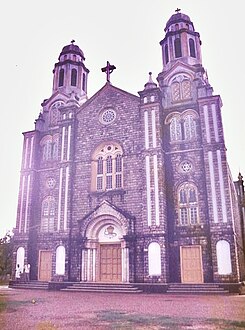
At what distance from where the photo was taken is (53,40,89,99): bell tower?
3042 centimetres

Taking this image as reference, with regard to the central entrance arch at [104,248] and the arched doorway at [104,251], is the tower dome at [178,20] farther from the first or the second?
the arched doorway at [104,251]

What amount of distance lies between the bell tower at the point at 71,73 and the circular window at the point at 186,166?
42.3 feet

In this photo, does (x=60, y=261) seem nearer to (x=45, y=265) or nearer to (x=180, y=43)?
(x=45, y=265)

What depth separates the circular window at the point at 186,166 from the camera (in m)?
22.0

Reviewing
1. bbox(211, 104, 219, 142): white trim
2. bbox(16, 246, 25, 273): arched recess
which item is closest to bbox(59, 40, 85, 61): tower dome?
bbox(211, 104, 219, 142): white trim

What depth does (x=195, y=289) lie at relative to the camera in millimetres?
18562

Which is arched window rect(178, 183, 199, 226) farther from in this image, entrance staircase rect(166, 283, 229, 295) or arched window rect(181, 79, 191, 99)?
arched window rect(181, 79, 191, 99)

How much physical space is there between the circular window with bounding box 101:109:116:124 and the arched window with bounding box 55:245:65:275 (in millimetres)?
9876

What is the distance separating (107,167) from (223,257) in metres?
10.1

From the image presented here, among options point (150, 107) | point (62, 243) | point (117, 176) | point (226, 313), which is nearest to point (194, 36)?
point (150, 107)

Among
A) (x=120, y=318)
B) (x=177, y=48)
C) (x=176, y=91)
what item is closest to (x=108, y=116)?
(x=176, y=91)

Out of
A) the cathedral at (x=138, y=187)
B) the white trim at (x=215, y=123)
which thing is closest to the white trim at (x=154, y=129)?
the cathedral at (x=138, y=187)

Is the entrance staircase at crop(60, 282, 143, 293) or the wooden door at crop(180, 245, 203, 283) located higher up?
the wooden door at crop(180, 245, 203, 283)

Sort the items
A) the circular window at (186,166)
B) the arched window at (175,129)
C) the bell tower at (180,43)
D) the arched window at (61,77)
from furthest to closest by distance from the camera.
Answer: the arched window at (61,77) < the bell tower at (180,43) < the arched window at (175,129) < the circular window at (186,166)
